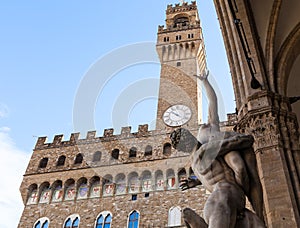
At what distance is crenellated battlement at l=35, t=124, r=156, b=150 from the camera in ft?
64.0

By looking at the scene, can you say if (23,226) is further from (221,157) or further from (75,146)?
(221,157)

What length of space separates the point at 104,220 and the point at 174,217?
303 centimetres

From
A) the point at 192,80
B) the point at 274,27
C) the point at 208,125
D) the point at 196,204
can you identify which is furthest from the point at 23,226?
the point at 208,125

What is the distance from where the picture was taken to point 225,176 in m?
2.57

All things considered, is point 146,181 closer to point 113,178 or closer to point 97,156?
point 113,178

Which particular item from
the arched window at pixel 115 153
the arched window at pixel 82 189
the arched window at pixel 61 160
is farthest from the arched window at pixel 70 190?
the arched window at pixel 115 153

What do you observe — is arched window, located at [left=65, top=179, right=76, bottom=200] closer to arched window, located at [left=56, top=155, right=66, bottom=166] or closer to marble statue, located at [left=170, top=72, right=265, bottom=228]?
arched window, located at [left=56, top=155, right=66, bottom=166]

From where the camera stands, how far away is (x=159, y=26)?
2561cm

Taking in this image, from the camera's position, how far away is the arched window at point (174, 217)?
15578 mm

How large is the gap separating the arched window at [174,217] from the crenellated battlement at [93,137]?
4459mm

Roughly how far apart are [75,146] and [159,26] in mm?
10495

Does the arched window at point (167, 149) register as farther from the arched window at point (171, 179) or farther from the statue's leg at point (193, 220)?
the statue's leg at point (193, 220)

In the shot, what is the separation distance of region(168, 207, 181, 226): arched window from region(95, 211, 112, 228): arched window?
2.59 metres

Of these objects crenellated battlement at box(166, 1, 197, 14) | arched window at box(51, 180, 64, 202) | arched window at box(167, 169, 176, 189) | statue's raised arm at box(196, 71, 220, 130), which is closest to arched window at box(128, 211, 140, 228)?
arched window at box(167, 169, 176, 189)
